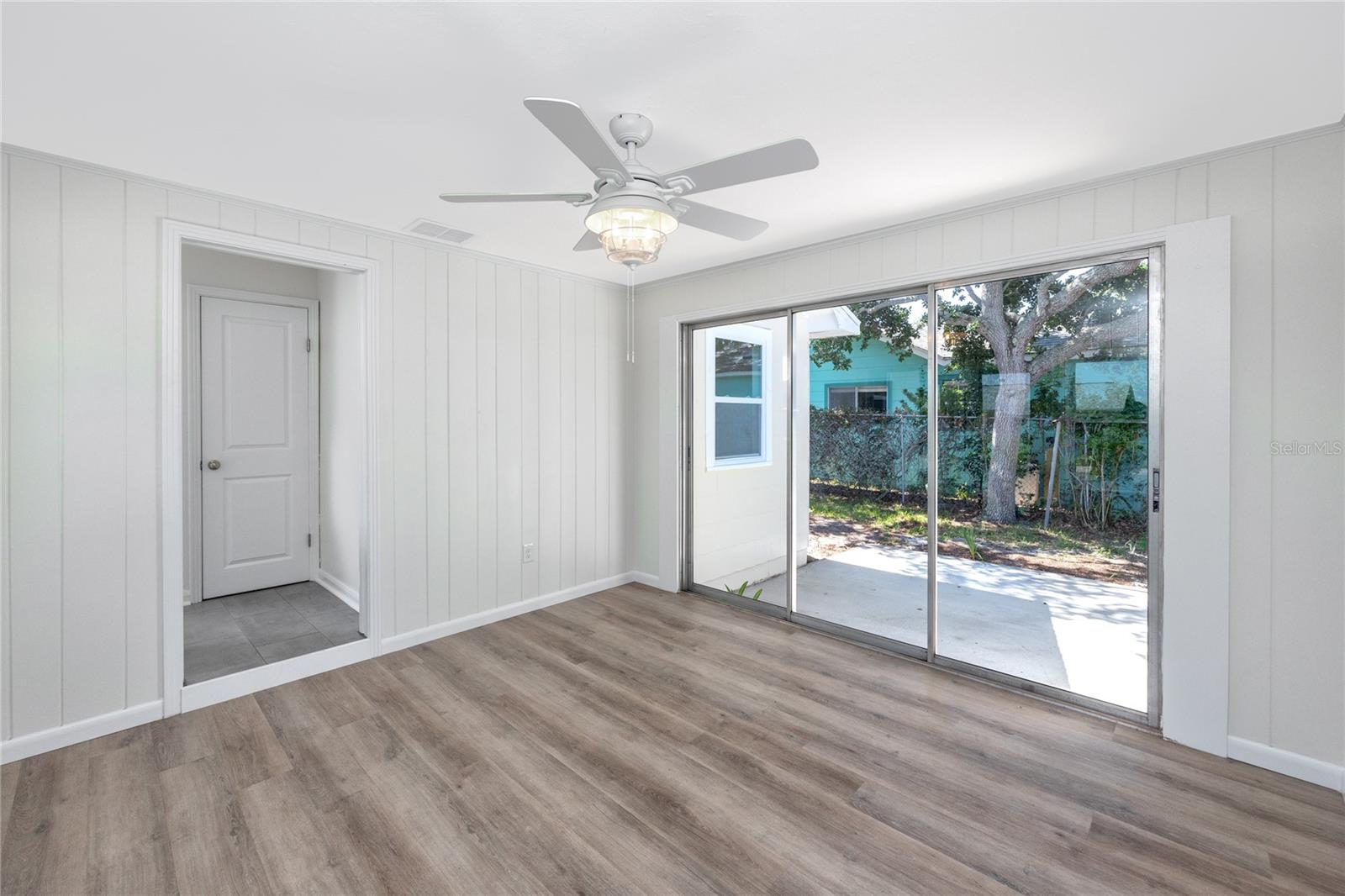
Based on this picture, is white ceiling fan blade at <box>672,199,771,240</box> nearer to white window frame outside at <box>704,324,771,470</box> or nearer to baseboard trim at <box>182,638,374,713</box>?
white window frame outside at <box>704,324,771,470</box>

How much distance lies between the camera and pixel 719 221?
2.18m

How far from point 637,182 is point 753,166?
0.37m

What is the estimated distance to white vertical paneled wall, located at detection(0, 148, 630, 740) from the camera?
2400 millimetres

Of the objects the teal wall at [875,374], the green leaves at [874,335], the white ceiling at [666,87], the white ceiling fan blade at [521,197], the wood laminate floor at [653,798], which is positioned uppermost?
the white ceiling at [666,87]

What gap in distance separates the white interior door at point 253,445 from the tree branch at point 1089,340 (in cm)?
509

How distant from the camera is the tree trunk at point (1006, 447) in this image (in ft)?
9.73

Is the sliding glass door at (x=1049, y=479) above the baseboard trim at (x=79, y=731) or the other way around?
above

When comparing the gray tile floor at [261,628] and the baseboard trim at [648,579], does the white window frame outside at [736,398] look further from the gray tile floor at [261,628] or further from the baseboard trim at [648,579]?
the gray tile floor at [261,628]

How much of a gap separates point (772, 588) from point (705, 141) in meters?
2.93

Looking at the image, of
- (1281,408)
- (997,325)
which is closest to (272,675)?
(997,325)

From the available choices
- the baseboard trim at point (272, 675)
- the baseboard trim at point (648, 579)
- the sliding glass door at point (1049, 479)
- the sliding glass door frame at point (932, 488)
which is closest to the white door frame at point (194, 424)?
the baseboard trim at point (272, 675)

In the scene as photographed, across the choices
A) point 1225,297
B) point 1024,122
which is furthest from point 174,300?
point 1225,297

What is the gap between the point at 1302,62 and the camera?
1.78 metres

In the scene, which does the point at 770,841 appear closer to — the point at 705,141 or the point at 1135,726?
the point at 1135,726
